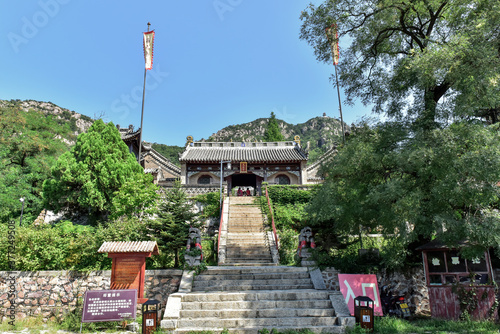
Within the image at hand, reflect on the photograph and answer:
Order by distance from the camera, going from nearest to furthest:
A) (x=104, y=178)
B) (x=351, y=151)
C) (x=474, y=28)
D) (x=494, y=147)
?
(x=494, y=147) → (x=474, y=28) → (x=351, y=151) → (x=104, y=178)

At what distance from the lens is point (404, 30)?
33.9 ft

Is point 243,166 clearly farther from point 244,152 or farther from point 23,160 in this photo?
point 23,160

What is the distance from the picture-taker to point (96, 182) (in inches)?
598

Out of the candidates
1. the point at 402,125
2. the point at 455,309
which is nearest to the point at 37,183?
the point at 402,125

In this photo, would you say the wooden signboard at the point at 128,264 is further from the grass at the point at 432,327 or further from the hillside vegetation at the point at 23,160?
the hillside vegetation at the point at 23,160

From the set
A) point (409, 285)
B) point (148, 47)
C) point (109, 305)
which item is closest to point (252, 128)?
point (148, 47)

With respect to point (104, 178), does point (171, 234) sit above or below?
below

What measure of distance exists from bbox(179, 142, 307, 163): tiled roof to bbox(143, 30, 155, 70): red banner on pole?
8372mm

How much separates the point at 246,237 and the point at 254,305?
290 inches

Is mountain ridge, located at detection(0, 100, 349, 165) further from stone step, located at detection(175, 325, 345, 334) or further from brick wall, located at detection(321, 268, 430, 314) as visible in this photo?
stone step, located at detection(175, 325, 345, 334)

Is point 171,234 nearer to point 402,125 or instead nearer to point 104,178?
point 104,178

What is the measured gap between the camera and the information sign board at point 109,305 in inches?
304

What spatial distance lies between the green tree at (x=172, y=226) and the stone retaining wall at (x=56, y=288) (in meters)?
1.21

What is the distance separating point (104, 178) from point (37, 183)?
20.8ft
